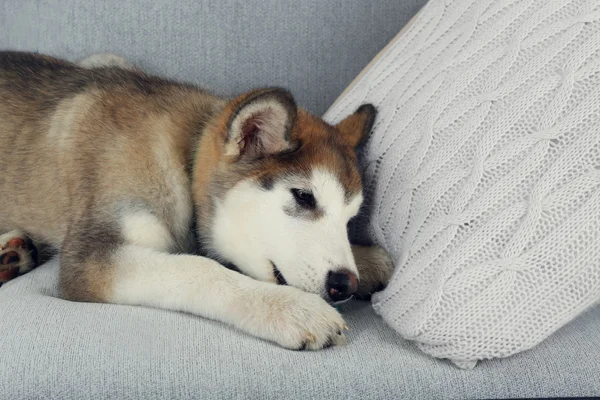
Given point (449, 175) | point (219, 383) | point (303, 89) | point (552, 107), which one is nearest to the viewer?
point (219, 383)

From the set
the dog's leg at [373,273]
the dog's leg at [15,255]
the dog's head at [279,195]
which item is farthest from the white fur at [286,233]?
the dog's leg at [15,255]

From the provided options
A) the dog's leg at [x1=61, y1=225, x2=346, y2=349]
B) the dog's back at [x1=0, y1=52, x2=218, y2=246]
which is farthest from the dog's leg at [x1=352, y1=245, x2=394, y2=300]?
the dog's back at [x1=0, y1=52, x2=218, y2=246]

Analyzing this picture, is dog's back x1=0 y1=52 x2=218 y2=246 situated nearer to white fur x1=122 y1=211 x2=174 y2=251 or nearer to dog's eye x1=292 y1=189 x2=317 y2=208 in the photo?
white fur x1=122 y1=211 x2=174 y2=251

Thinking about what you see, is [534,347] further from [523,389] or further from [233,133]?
[233,133]

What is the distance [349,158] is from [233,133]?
0.29 m

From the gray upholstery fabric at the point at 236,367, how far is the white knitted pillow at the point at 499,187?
5 centimetres

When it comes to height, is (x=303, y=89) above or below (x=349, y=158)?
below

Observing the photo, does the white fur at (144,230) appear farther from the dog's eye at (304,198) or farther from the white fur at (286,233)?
the dog's eye at (304,198)

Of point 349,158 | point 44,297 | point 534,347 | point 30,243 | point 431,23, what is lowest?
point 30,243

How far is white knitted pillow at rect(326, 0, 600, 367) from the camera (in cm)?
111

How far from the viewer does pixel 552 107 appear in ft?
3.90

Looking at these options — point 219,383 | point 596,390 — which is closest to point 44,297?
point 219,383

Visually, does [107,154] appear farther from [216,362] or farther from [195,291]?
[216,362]

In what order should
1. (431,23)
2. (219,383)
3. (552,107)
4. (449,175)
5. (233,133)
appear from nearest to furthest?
(219,383) < (552,107) < (449,175) < (233,133) < (431,23)
